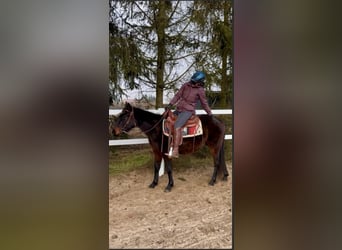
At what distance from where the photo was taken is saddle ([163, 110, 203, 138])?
2250mm

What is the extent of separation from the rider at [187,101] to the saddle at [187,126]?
26mm

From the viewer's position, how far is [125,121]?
86.3 inches

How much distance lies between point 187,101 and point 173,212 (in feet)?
2.94

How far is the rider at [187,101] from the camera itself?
88.2 inches
